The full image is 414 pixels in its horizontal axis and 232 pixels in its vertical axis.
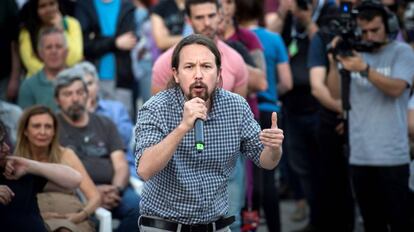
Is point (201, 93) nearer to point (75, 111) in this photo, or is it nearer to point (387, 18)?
point (387, 18)

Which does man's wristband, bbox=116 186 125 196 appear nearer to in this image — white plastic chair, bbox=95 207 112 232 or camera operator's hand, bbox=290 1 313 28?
white plastic chair, bbox=95 207 112 232

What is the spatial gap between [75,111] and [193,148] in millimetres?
3269

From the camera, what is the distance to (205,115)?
4539 mm

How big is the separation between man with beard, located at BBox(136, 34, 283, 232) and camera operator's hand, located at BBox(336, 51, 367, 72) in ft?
7.85

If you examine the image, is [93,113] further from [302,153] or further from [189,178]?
[189,178]

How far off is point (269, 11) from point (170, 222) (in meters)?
7.16


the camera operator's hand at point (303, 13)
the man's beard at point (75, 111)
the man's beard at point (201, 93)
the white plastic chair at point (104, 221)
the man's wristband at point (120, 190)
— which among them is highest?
the camera operator's hand at point (303, 13)

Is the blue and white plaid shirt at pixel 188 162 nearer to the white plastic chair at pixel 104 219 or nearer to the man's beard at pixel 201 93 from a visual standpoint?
the man's beard at pixel 201 93

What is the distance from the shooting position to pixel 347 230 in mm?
8242

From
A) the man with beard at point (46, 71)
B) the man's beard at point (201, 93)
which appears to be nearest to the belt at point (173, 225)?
the man's beard at point (201, 93)

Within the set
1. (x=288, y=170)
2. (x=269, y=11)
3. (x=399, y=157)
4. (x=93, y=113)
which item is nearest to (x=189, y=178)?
(x=399, y=157)

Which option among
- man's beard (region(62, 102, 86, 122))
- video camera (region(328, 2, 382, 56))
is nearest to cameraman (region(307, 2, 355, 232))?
video camera (region(328, 2, 382, 56))

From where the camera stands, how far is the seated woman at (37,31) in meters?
9.15

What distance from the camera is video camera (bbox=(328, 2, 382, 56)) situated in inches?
289
